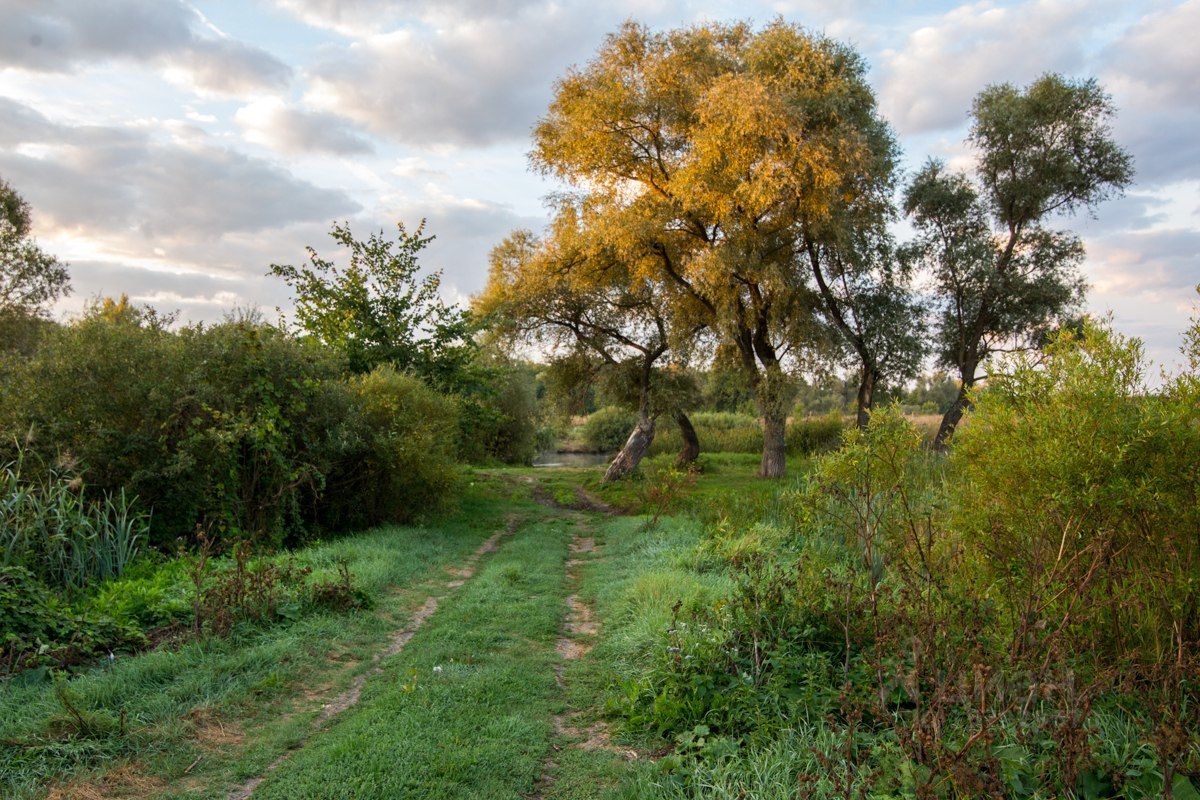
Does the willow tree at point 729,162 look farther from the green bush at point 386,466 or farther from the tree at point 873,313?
the green bush at point 386,466

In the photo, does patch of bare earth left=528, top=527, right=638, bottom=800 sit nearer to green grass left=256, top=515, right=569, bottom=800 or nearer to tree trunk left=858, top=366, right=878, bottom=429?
green grass left=256, top=515, right=569, bottom=800

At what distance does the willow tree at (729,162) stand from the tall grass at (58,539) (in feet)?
41.4

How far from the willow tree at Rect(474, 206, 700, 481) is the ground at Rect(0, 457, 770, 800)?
39.1 ft

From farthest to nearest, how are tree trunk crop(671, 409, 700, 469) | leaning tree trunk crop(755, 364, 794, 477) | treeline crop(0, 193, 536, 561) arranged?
1. tree trunk crop(671, 409, 700, 469)
2. leaning tree trunk crop(755, 364, 794, 477)
3. treeline crop(0, 193, 536, 561)

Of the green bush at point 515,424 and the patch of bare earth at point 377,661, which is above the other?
the green bush at point 515,424

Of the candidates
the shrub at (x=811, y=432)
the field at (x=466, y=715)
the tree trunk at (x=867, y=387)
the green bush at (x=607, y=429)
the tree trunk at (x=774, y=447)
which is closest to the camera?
the field at (x=466, y=715)

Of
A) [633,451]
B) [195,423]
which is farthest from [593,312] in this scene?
[195,423]

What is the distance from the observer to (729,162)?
17.6m

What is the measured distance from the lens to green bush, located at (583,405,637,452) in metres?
35.6

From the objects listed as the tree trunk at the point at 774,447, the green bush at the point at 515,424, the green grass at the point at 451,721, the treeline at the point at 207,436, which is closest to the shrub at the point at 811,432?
the tree trunk at the point at 774,447

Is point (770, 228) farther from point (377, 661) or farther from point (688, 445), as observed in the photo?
point (377, 661)

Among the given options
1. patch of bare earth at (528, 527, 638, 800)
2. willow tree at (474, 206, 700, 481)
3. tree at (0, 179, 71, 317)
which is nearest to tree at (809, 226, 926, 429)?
willow tree at (474, 206, 700, 481)

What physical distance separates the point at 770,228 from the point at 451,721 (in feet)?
54.0

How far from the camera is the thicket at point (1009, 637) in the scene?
356 cm
